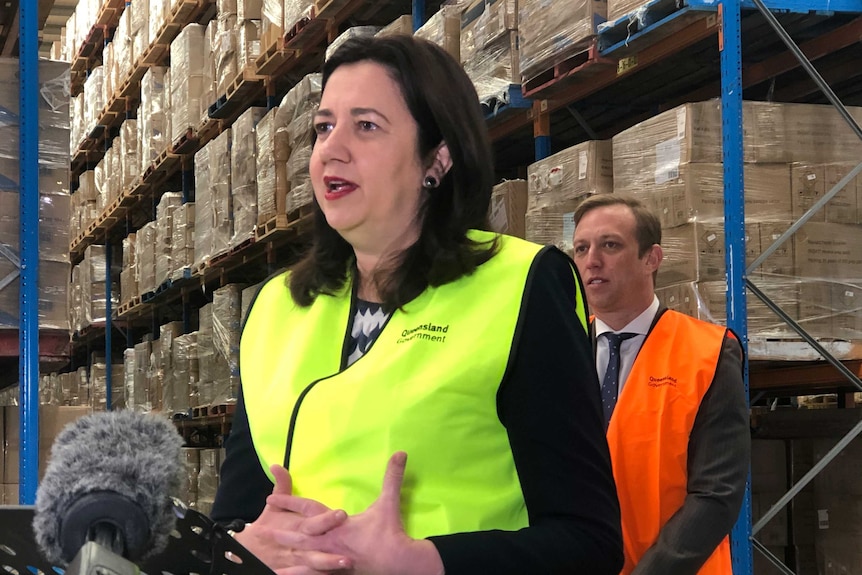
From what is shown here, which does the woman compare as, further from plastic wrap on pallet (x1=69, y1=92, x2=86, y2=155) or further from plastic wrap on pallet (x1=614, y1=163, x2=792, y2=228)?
plastic wrap on pallet (x1=69, y1=92, x2=86, y2=155)

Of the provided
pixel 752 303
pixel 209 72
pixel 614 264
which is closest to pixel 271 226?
pixel 209 72

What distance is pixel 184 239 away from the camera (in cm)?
921

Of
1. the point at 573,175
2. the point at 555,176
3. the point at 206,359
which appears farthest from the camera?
the point at 206,359

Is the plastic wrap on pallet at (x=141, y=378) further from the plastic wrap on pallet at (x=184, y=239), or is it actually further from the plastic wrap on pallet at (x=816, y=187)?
→ the plastic wrap on pallet at (x=816, y=187)

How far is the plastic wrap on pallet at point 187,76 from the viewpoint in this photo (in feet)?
29.0

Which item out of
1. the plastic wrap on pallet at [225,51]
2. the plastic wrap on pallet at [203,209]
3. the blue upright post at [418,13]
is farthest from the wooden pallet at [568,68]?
the plastic wrap on pallet at [203,209]

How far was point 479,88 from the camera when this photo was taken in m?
5.52

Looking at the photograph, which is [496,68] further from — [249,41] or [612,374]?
[249,41]

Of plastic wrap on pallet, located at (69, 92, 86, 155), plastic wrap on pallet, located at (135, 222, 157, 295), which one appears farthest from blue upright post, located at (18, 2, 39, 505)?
plastic wrap on pallet, located at (69, 92, 86, 155)

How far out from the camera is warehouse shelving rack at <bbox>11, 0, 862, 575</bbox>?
401 centimetres

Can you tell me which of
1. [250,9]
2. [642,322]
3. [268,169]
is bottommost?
[642,322]

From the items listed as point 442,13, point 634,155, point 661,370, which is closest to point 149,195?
point 442,13

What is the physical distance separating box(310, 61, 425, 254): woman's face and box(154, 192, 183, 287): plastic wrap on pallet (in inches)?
313

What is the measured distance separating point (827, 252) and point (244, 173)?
15.3ft
